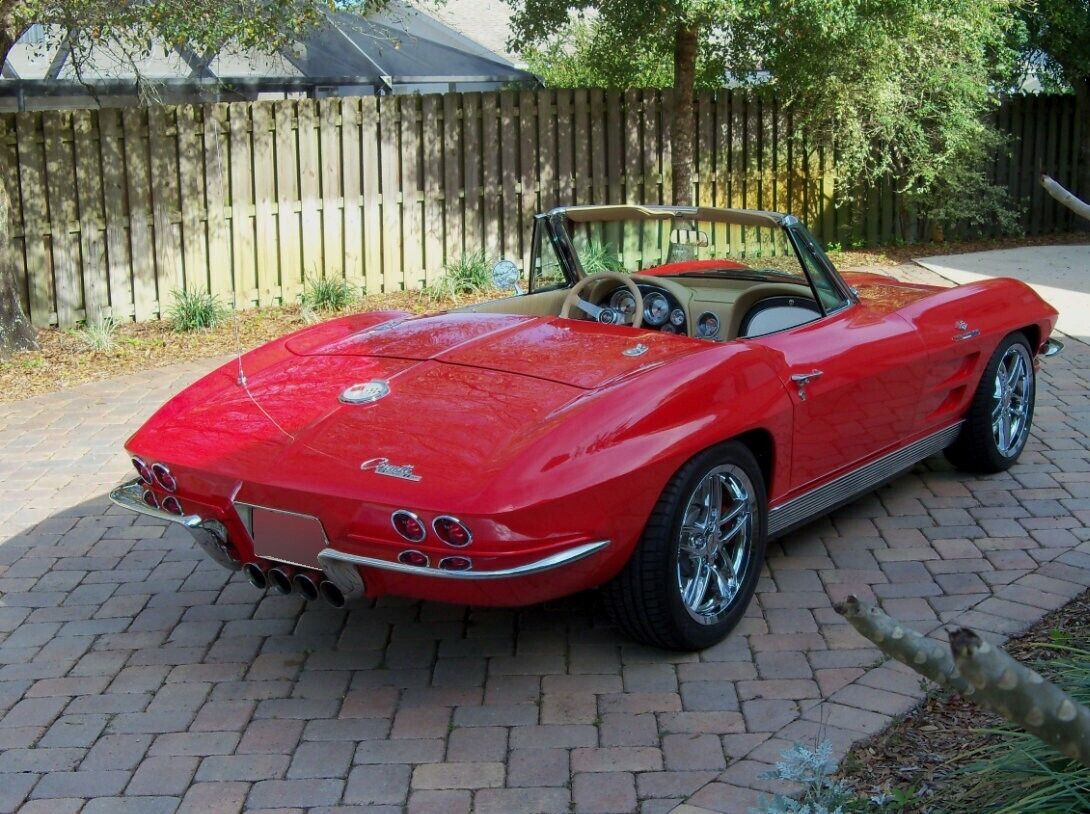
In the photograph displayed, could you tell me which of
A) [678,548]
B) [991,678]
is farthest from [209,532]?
[991,678]

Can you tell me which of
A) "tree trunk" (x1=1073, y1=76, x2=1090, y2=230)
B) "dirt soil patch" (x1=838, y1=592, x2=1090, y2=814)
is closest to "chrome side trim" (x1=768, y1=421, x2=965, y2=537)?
"dirt soil patch" (x1=838, y1=592, x2=1090, y2=814)

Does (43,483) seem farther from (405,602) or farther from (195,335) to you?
(195,335)

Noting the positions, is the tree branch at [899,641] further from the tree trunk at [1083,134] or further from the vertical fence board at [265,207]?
the tree trunk at [1083,134]

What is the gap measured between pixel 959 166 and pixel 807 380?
34.1ft

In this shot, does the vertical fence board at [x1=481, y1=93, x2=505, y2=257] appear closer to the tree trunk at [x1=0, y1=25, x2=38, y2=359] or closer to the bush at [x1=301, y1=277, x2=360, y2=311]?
the bush at [x1=301, y1=277, x2=360, y2=311]

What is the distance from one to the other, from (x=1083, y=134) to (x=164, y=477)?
14345 mm

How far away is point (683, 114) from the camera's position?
13242mm

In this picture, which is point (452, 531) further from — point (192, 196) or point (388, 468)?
point (192, 196)

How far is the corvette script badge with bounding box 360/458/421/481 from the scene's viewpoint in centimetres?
377

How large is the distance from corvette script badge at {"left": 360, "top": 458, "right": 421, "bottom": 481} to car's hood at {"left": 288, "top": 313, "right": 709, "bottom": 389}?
72cm

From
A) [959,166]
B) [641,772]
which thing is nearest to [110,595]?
[641,772]

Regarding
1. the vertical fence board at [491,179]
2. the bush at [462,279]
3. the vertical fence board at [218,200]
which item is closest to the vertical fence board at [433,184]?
the bush at [462,279]

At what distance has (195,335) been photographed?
1020 centimetres

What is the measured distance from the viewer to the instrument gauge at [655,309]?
534cm
